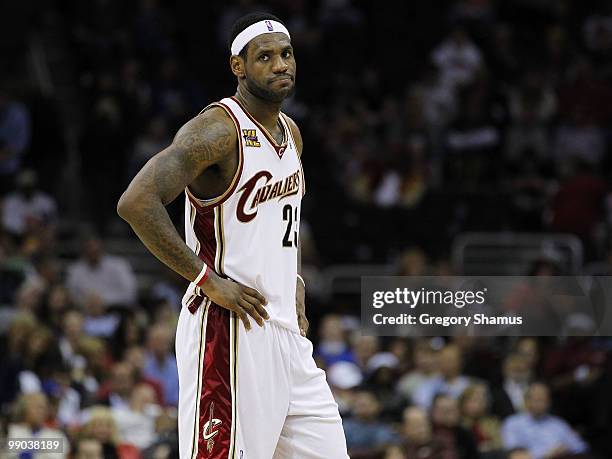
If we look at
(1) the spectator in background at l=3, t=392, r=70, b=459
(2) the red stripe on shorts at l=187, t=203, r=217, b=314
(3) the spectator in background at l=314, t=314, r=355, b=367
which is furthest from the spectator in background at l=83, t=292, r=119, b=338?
(2) the red stripe on shorts at l=187, t=203, r=217, b=314

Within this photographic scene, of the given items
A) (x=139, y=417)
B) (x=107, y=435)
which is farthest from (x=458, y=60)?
(x=107, y=435)

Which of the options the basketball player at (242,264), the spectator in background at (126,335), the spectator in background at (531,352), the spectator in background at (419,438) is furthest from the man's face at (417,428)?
the basketball player at (242,264)

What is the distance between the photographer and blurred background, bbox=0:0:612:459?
36.2 ft

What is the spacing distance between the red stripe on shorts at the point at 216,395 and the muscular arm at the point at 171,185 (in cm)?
31

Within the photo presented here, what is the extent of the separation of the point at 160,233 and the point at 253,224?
49 cm

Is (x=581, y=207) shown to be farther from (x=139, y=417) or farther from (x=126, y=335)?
(x=139, y=417)

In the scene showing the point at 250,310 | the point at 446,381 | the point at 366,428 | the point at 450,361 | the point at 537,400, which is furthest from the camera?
the point at 446,381

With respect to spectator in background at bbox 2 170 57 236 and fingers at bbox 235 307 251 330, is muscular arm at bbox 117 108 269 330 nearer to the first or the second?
fingers at bbox 235 307 251 330

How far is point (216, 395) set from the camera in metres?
5.73

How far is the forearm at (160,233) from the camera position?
5.56 metres

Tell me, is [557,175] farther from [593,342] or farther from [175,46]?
[175,46]

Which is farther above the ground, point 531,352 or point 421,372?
point 531,352

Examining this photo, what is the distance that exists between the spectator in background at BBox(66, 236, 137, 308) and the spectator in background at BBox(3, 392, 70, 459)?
4059mm

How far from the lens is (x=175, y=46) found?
1900 centimetres
